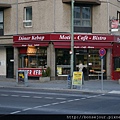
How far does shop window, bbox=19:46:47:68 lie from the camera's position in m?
28.9

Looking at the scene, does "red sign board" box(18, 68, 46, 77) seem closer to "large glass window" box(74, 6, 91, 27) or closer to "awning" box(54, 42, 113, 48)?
"awning" box(54, 42, 113, 48)

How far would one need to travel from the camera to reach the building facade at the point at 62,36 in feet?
91.8

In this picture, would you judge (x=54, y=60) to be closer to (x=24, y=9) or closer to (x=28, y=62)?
(x=28, y=62)

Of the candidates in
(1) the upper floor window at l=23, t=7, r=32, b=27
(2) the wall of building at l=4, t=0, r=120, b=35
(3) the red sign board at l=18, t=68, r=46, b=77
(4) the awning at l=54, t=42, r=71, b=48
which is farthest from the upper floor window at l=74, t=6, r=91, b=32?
(3) the red sign board at l=18, t=68, r=46, b=77

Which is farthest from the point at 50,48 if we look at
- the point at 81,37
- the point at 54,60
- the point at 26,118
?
the point at 26,118

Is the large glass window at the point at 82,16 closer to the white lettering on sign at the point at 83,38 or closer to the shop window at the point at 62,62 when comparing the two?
the white lettering on sign at the point at 83,38

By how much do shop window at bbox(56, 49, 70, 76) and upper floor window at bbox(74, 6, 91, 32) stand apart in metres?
2.44

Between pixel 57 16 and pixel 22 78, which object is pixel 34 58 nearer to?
pixel 57 16

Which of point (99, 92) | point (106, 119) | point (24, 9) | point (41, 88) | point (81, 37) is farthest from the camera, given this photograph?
point (24, 9)

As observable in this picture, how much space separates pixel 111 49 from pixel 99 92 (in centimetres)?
972

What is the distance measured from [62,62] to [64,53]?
844mm

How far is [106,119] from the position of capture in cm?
924

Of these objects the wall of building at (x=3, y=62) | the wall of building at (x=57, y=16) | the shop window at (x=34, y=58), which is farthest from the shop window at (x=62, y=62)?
the wall of building at (x=3, y=62)

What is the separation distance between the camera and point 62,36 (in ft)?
90.7
